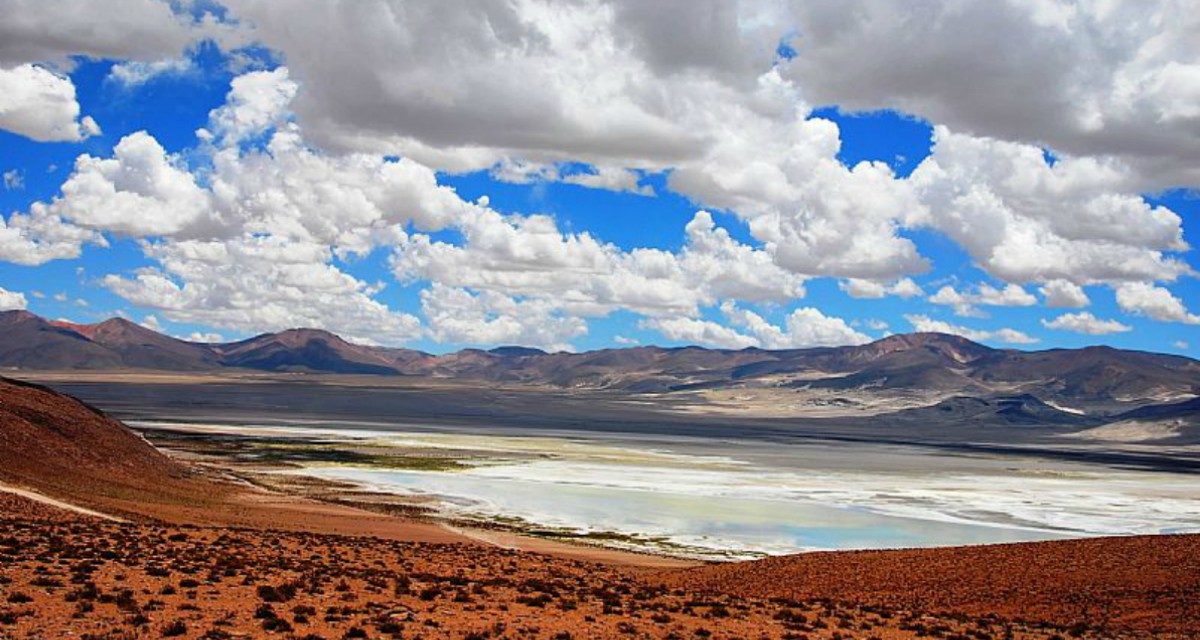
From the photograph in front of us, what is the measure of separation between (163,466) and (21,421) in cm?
1045

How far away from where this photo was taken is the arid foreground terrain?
2214cm

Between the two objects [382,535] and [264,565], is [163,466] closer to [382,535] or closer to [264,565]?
[382,535]

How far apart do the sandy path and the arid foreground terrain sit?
23cm

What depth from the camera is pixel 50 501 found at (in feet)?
157

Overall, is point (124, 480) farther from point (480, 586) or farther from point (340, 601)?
point (340, 601)

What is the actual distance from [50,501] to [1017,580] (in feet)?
130

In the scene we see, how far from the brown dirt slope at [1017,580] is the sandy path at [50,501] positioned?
78.3ft

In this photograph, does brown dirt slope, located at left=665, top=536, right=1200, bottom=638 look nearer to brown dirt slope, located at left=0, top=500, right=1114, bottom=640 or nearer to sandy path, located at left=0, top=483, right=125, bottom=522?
brown dirt slope, located at left=0, top=500, right=1114, bottom=640

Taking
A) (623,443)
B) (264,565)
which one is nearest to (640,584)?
(264,565)

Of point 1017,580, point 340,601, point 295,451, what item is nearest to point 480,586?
point 340,601

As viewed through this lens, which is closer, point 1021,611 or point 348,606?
point 348,606

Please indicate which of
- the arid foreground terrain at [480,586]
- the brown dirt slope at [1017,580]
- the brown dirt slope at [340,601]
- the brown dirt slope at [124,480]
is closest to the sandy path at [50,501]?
the arid foreground terrain at [480,586]

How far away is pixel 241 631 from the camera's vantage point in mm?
20609

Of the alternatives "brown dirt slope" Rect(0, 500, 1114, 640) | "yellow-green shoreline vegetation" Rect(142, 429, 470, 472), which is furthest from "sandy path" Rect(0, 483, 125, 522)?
"yellow-green shoreline vegetation" Rect(142, 429, 470, 472)
